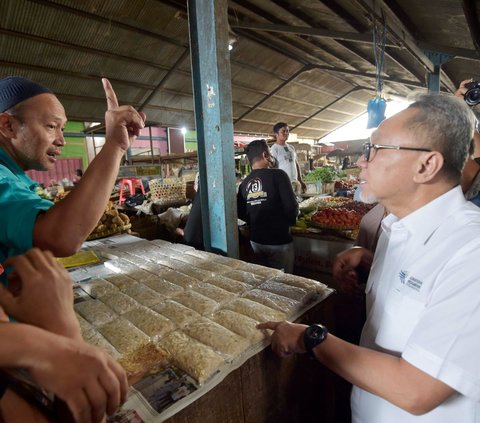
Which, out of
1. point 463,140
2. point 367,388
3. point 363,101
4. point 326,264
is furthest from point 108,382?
point 363,101

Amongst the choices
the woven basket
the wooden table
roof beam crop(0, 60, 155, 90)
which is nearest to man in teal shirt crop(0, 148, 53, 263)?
the wooden table

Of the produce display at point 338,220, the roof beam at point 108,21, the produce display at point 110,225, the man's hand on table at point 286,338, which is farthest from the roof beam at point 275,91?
the man's hand on table at point 286,338

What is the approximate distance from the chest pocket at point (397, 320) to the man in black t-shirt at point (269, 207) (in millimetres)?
2497

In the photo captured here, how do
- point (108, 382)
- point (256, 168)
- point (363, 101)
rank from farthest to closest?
point (363, 101) → point (256, 168) → point (108, 382)

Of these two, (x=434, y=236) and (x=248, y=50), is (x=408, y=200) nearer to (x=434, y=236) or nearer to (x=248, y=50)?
(x=434, y=236)

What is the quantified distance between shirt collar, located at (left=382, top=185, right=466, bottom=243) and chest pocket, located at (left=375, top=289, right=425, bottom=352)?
0.26m

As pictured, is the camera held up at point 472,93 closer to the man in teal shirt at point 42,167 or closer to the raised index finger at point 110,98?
the man in teal shirt at point 42,167

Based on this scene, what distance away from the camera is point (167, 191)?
5.89 m

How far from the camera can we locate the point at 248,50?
10867 mm

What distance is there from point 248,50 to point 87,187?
11560 mm

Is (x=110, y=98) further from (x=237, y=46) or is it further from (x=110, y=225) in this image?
(x=237, y=46)

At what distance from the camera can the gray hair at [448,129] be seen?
3.76ft

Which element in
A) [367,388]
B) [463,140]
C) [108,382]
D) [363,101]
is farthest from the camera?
[363,101]

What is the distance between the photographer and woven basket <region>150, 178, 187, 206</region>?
574 cm
